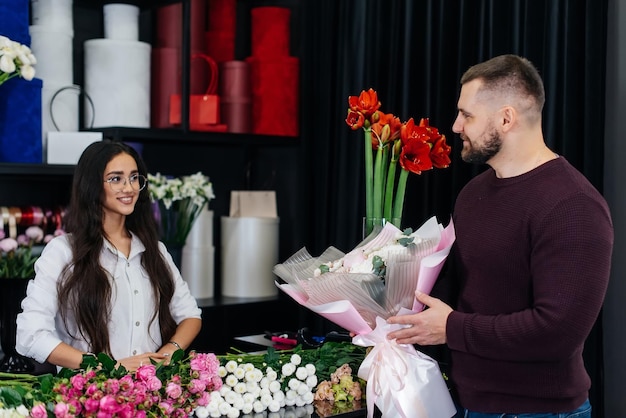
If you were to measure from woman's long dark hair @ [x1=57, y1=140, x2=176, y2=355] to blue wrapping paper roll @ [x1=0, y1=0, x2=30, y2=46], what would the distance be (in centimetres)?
86

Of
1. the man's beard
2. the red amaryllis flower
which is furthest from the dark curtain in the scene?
the man's beard

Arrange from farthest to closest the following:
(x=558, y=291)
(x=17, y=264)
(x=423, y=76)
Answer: (x=423, y=76) → (x=17, y=264) → (x=558, y=291)

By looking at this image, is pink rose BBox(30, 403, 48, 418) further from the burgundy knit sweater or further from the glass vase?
the glass vase

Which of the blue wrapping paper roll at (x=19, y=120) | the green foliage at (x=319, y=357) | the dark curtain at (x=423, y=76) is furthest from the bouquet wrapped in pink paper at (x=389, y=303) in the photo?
the blue wrapping paper roll at (x=19, y=120)

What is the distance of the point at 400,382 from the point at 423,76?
5.86ft

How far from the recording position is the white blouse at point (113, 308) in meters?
2.49

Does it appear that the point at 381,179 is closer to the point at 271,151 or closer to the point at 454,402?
the point at 454,402

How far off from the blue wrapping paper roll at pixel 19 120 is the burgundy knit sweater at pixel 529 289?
1.83m

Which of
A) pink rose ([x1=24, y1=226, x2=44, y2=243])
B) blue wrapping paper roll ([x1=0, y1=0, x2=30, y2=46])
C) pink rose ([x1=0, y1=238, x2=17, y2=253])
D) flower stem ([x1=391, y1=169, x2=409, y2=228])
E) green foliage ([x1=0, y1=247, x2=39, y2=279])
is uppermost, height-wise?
blue wrapping paper roll ([x1=0, y1=0, x2=30, y2=46])

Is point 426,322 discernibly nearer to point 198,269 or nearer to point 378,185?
point 378,185

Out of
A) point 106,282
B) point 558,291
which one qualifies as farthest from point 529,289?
point 106,282

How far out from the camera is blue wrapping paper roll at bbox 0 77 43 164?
10.8 feet

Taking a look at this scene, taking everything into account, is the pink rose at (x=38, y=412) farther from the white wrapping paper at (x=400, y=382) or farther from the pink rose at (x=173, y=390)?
the white wrapping paper at (x=400, y=382)

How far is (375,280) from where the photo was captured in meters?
2.06
